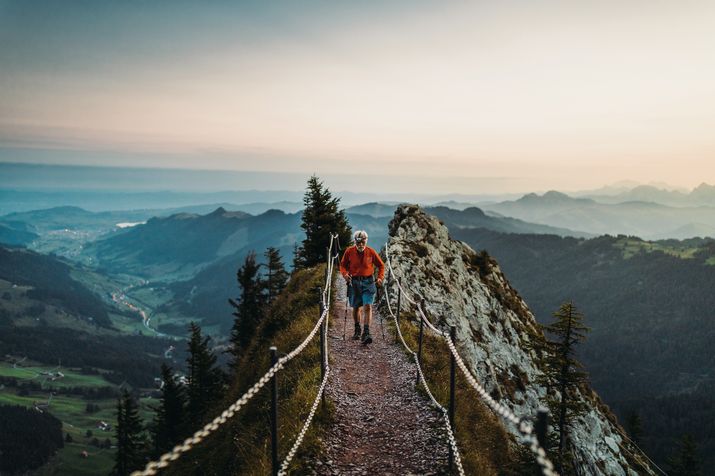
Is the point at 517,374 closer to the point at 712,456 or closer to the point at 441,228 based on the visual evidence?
the point at 441,228

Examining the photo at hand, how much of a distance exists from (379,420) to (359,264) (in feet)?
18.6

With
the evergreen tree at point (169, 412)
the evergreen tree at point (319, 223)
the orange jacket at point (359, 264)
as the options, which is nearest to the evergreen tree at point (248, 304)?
the evergreen tree at point (319, 223)

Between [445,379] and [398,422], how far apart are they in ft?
10.2

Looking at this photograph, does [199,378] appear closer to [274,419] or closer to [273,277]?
[273,277]

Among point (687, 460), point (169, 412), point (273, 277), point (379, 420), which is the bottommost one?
point (687, 460)

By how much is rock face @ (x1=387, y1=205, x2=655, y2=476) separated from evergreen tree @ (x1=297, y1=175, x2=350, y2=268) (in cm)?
753

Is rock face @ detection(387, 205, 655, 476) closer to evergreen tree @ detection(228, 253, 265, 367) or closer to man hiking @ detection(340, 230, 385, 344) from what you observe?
man hiking @ detection(340, 230, 385, 344)

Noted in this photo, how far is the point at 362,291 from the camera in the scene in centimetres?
1505

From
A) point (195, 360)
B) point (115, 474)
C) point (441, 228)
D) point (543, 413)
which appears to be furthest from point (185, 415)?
point (543, 413)

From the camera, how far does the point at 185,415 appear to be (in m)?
47.6

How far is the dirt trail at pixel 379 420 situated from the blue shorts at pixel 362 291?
6.89ft

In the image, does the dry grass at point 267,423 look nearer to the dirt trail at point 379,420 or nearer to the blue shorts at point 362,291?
the dirt trail at point 379,420

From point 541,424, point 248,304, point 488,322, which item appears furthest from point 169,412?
point 541,424

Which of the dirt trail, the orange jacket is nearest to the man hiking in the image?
the orange jacket
